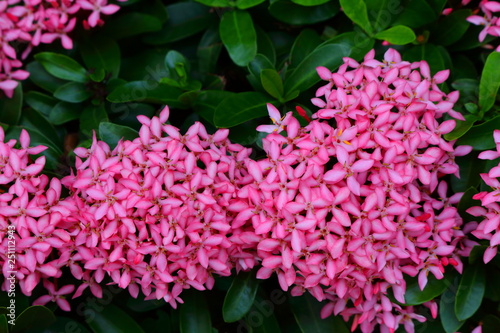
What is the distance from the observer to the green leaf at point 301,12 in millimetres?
1821

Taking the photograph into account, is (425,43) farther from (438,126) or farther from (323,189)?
(323,189)

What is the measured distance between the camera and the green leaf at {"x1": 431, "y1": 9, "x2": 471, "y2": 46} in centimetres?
177

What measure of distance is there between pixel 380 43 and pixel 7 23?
47.3 inches

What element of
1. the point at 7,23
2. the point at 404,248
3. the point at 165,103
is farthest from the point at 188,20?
the point at 404,248

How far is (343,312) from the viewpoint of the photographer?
1.63 m

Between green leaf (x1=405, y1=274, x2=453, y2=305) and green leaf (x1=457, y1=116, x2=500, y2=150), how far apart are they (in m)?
0.38

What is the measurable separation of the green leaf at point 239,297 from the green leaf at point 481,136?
71cm

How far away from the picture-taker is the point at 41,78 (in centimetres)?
190

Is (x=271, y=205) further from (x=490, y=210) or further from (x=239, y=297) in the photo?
(x=490, y=210)

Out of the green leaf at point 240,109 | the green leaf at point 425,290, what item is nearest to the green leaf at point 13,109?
the green leaf at point 240,109

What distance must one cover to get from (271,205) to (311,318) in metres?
0.47

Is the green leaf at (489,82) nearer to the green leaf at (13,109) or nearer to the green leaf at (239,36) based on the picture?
the green leaf at (239,36)

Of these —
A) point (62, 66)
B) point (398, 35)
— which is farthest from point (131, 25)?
point (398, 35)

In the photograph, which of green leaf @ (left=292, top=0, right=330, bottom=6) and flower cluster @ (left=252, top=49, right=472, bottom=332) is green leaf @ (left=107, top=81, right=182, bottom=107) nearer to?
flower cluster @ (left=252, top=49, right=472, bottom=332)
